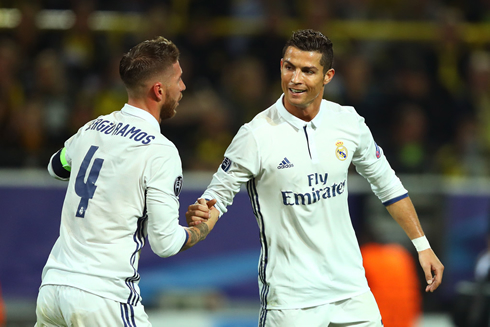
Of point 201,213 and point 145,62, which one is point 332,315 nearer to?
point 201,213

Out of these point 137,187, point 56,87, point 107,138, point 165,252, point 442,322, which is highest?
point 56,87

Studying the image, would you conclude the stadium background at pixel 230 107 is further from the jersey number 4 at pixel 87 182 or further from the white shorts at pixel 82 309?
the jersey number 4 at pixel 87 182

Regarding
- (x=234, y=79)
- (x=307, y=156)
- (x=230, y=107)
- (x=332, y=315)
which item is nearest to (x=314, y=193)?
(x=307, y=156)

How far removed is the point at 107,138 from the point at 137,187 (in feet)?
1.11

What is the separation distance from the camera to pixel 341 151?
14.1 feet

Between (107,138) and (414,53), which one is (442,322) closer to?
(414,53)

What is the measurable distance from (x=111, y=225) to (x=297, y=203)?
111 cm

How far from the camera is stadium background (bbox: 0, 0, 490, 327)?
27.3ft

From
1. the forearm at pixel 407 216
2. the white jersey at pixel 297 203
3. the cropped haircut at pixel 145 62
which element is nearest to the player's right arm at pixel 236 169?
the white jersey at pixel 297 203

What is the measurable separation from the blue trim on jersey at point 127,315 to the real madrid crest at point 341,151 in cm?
154

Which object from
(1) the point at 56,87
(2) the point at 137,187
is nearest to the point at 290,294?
(2) the point at 137,187

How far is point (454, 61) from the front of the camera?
10.9 meters

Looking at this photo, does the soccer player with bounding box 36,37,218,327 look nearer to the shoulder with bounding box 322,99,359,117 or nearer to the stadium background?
the shoulder with bounding box 322,99,359,117

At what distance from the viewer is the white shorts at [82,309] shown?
3623mm
